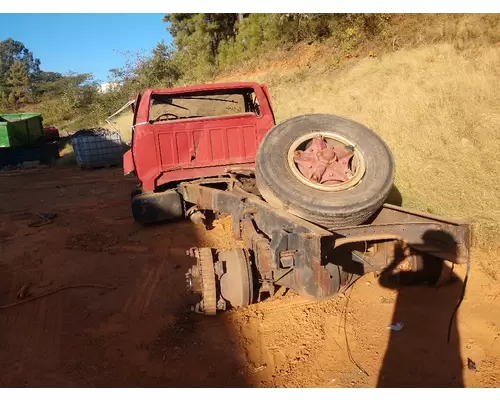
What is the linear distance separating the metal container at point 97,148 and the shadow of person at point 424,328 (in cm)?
1073

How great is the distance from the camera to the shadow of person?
265 centimetres

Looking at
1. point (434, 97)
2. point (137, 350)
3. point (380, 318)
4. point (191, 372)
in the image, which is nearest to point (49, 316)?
point (137, 350)

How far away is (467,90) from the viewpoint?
24.8 ft

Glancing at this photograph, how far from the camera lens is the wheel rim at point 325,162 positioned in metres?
3.55

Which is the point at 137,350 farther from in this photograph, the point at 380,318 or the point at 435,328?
the point at 435,328

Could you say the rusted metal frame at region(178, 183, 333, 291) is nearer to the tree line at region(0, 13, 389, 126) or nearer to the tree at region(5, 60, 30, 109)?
the tree line at region(0, 13, 389, 126)

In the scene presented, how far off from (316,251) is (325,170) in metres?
1.16

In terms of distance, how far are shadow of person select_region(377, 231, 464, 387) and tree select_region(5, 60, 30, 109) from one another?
131ft

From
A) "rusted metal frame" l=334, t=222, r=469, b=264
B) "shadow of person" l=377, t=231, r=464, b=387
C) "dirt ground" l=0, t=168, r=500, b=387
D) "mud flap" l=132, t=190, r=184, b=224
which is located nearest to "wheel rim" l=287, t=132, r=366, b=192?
"rusted metal frame" l=334, t=222, r=469, b=264

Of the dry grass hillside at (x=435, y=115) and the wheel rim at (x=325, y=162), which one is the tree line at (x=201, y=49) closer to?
the dry grass hillside at (x=435, y=115)

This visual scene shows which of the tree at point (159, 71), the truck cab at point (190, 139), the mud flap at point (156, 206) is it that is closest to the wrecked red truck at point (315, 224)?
the truck cab at point (190, 139)

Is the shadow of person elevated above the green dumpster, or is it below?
below

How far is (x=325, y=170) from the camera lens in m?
3.61

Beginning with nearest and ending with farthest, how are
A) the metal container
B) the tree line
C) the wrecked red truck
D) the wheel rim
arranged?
1. the wrecked red truck
2. the wheel rim
3. the metal container
4. the tree line
